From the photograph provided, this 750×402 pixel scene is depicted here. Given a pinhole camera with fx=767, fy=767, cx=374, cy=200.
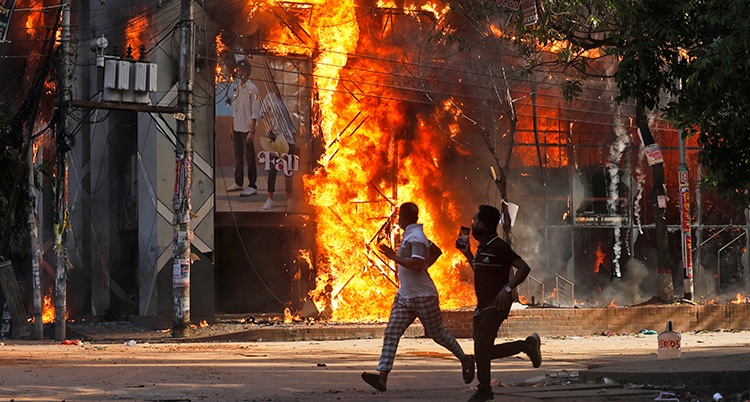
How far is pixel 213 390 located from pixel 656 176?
15507 millimetres

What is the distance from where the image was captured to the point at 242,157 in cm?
1992

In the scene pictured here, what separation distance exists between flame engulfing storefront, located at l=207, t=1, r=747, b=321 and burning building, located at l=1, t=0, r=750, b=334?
52 millimetres

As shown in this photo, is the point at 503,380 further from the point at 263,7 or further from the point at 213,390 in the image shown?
the point at 263,7

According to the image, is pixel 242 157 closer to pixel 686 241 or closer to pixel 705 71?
pixel 686 241

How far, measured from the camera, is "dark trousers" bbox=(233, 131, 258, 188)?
1991cm

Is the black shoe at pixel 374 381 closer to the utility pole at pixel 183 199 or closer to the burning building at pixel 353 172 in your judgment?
the utility pole at pixel 183 199

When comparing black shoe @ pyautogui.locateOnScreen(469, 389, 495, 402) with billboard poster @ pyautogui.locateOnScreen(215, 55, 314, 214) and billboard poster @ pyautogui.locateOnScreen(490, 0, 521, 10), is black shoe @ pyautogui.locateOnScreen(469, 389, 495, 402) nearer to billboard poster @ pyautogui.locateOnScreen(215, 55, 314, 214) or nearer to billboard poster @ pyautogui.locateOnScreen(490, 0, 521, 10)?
billboard poster @ pyautogui.locateOnScreen(490, 0, 521, 10)

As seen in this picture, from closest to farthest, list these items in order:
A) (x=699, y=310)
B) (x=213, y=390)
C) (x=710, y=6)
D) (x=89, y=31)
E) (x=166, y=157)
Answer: (x=710, y=6), (x=213, y=390), (x=699, y=310), (x=166, y=157), (x=89, y=31)

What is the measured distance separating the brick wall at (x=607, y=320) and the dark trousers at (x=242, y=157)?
6755 millimetres

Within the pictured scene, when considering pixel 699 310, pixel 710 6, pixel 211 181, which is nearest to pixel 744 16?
pixel 710 6

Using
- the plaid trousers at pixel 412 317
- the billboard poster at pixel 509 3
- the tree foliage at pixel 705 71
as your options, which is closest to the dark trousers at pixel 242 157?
the billboard poster at pixel 509 3

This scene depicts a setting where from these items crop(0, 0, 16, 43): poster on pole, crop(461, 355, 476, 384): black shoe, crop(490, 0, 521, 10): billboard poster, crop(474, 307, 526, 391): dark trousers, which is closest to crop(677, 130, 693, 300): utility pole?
crop(490, 0, 521, 10): billboard poster

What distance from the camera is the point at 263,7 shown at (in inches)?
803

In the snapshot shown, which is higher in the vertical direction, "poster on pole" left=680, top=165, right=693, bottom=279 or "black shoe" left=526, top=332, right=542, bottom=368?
"poster on pole" left=680, top=165, right=693, bottom=279
